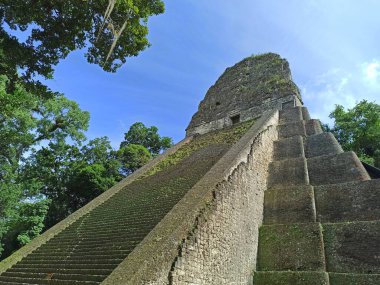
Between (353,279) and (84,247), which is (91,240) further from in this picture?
(353,279)

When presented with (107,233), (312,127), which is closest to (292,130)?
(312,127)

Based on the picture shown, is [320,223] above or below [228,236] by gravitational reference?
above

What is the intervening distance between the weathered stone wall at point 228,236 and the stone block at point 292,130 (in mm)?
3641

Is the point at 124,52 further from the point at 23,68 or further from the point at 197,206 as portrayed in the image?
the point at 197,206

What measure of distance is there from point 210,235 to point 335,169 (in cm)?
445

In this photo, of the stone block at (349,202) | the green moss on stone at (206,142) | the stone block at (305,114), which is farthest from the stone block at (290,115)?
the stone block at (349,202)

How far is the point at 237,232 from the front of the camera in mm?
5906

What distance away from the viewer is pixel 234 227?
5.84 m


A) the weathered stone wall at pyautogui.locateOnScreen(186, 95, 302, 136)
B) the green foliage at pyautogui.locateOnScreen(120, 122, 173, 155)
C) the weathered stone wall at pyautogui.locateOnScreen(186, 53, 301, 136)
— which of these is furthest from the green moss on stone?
the green foliage at pyautogui.locateOnScreen(120, 122, 173, 155)

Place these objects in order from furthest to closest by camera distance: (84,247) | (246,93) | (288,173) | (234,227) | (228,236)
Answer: (246,93)
(288,173)
(84,247)
(234,227)
(228,236)

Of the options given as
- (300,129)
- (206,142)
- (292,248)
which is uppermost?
(206,142)

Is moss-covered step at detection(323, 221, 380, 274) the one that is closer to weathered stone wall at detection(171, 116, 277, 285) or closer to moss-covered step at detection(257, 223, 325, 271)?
moss-covered step at detection(257, 223, 325, 271)

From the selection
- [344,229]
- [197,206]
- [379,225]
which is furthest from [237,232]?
[379,225]

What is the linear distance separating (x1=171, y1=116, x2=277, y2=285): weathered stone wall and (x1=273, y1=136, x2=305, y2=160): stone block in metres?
1.99
